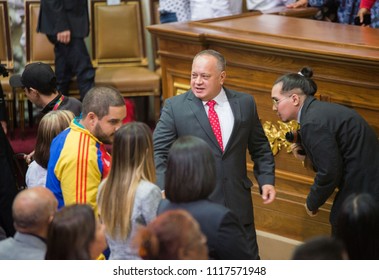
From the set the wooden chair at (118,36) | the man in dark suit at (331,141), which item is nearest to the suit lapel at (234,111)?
the man in dark suit at (331,141)

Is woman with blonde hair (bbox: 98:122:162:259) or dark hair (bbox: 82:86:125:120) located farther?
dark hair (bbox: 82:86:125:120)

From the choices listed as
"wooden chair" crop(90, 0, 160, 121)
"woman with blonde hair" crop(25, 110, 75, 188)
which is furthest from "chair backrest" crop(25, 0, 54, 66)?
"woman with blonde hair" crop(25, 110, 75, 188)

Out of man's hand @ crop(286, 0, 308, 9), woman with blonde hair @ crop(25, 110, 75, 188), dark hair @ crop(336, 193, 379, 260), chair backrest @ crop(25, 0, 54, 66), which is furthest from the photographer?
chair backrest @ crop(25, 0, 54, 66)

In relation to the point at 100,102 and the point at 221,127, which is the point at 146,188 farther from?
the point at 221,127

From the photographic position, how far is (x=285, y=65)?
17.3ft

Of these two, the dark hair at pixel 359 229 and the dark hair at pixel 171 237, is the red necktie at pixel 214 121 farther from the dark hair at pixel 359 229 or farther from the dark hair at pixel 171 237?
the dark hair at pixel 171 237

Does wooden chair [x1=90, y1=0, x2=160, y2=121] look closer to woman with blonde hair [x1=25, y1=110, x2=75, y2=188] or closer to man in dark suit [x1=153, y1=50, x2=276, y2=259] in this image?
man in dark suit [x1=153, y1=50, x2=276, y2=259]

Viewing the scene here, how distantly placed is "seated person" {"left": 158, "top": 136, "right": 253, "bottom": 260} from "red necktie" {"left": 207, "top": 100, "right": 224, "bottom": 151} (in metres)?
1.15

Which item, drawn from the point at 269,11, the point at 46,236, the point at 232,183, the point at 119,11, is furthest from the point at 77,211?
the point at 119,11

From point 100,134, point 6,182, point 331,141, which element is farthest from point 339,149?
point 6,182

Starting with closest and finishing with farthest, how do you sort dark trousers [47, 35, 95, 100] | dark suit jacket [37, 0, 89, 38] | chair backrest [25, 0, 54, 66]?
dark suit jacket [37, 0, 89, 38], dark trousers [47, 35, 95, 100], chair backrest [25, 0, 54, 66]

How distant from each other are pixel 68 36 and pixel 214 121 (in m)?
3.15

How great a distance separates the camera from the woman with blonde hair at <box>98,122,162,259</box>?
3.48 metres

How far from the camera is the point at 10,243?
132 inches
